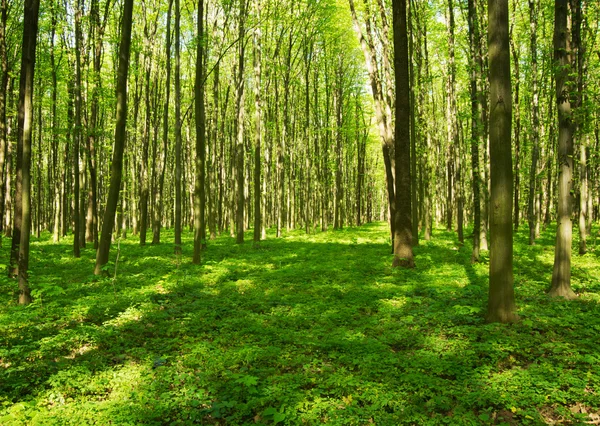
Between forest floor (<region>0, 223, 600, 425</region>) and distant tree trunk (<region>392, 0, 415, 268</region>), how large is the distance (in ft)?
5.14

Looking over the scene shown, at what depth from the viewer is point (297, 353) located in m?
5.86

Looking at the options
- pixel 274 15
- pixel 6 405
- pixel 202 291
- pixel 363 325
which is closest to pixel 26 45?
pixel 202 291

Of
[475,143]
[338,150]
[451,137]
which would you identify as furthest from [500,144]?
[338,150]

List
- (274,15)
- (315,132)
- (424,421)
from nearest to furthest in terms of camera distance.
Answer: (424,421), (274,15), (315,132)

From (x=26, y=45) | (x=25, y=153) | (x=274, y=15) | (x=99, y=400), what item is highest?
(x=274, y=15)

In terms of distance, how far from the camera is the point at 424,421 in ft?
13.0

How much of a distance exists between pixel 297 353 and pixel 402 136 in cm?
819

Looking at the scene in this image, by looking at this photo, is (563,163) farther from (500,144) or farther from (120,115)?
(120,115)

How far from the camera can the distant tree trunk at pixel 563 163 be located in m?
8.21

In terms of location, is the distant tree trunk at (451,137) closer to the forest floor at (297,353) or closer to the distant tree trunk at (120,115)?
the forest floor at (297,353)

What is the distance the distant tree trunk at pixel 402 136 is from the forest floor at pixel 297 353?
1568 millimetres

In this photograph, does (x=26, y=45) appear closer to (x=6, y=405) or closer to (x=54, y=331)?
(x=54, y=331)

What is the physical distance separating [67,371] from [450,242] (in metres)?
17.7

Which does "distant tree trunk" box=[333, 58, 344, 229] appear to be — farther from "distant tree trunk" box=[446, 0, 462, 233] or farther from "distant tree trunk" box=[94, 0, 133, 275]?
"distant tree trunk" box=[94, 0, 133, 275]
